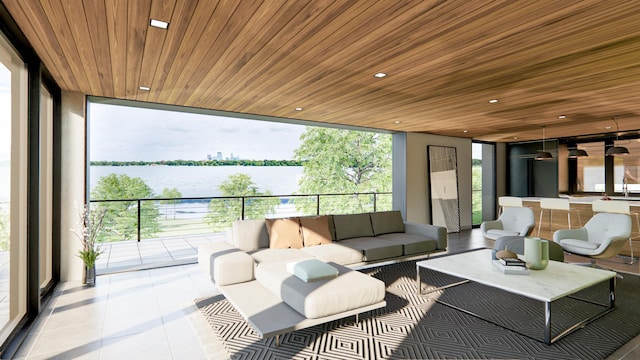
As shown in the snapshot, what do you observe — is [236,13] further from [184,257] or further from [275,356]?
[184,257]

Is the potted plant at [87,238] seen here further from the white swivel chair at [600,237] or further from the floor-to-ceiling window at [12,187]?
the white swivel chair at [600,237]

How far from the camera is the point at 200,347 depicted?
2631 mm

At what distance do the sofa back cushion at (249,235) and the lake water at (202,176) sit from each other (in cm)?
799

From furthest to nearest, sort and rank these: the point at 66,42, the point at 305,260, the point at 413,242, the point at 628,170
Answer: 1. the point at 628,170
2. the point at 413,242
3. the point at 305,260
4. the point at 66,42

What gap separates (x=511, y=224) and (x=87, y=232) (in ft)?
21.4

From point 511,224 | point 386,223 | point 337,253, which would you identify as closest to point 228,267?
point 337,253

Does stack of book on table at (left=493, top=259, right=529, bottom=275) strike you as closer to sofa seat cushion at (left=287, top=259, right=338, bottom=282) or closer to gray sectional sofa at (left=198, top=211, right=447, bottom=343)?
gray sectional sofa at (left=198, top=211, right=447, bottom=343)

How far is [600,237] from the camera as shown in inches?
199

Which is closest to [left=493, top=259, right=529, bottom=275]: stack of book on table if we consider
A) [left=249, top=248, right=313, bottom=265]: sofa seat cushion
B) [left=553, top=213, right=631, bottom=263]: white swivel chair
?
[left=249, top=248, right=313, bottom=265]: sofa seat cushion

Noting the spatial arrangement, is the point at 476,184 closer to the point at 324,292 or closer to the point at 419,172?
the point at 419,172

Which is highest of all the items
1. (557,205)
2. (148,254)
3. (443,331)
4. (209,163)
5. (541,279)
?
(209,163)

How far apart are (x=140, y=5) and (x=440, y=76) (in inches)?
107

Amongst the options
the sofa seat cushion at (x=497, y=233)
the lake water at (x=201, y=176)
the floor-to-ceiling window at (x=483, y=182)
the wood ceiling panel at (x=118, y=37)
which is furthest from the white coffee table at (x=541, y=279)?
the lake water at (x=201, y=176)

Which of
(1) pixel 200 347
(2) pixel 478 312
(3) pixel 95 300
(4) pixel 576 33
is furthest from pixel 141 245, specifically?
(4) pixel 576 33
